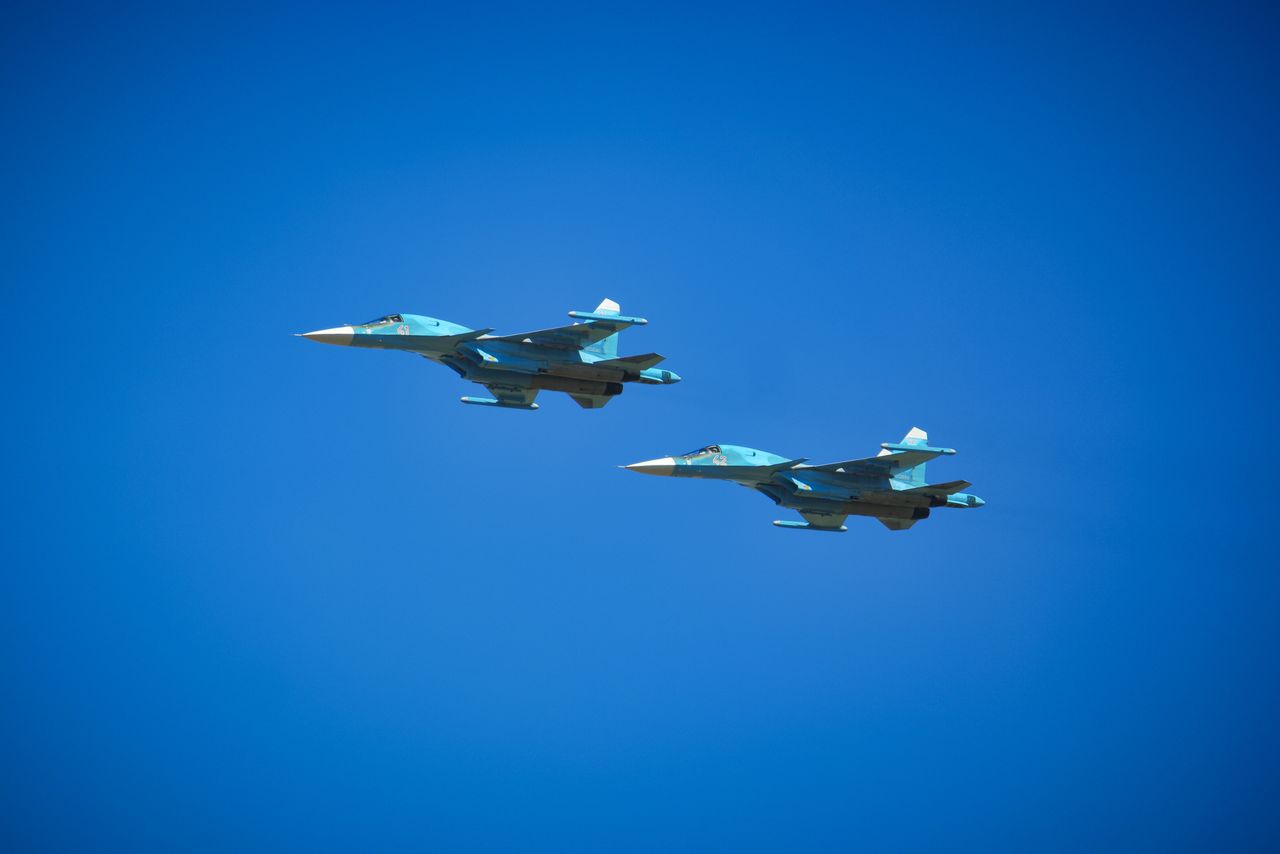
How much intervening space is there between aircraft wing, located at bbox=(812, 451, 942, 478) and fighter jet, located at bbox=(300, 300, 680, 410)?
8.57 meters

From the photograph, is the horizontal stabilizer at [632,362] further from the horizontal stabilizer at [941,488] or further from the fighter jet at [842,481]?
the horizontal stabilizer at [941,488]

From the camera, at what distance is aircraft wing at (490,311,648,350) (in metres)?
49.4

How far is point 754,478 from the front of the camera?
5350 cm

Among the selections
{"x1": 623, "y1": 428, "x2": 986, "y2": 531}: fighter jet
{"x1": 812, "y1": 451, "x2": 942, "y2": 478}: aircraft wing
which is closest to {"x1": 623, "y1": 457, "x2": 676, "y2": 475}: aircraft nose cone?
{"x1": 623, "y1": 428, "x2": 986, "y2": 531}: fighter jet

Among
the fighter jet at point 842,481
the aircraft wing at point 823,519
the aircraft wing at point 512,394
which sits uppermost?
the aircraft wing at point 512,394

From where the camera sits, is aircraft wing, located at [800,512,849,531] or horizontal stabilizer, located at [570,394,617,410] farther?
aircraft wing, located at [800,512,849,531]

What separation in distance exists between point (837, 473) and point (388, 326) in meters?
20.5

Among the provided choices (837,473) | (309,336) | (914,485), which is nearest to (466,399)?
(309,336)

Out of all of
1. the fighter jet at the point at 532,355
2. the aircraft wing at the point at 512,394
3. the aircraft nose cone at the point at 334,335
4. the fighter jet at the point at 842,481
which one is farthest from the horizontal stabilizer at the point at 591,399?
the aircraft nose cone at the point at 334,335

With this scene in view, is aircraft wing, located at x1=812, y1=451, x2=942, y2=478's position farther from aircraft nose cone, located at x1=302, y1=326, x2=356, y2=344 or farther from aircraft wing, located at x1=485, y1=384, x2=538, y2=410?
aircraft nose cone, located at x1=302, y1=326, x2=356, y2=344

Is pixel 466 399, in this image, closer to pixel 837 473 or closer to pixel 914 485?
pixel 837 473

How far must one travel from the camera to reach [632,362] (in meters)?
50.8

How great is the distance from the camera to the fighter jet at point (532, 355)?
49.6 meters

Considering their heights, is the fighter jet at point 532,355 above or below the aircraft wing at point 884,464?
above
